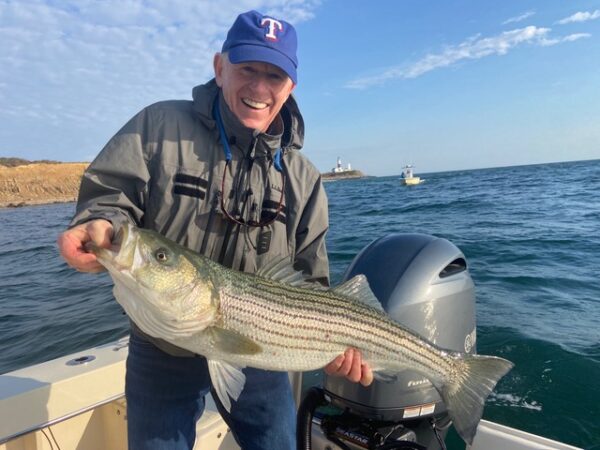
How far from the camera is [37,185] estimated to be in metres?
89.8

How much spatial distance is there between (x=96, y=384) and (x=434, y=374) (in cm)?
332

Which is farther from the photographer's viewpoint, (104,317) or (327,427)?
(104,317)

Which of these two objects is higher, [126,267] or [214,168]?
[214,168]

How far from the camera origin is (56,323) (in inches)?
446

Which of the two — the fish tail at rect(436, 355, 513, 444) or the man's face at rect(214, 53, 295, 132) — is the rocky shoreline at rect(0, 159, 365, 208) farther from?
the fish tail at rect(436, 355, 513, 444)

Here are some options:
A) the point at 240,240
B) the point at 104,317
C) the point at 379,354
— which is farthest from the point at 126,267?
the point at 104,317

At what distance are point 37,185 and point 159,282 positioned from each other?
102513 mm

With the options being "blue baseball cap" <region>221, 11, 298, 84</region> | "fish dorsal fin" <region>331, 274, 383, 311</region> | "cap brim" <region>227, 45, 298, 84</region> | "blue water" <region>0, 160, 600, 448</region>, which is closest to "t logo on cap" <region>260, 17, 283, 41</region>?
"blue baseball cap" <region>221, 11, 298, 84</region>

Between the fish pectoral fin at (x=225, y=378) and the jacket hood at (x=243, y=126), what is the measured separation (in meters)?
1.58

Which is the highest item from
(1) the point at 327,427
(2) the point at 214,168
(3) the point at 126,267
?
(2) the point at 214,168

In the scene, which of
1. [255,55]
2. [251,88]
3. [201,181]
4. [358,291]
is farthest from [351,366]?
[255,55]

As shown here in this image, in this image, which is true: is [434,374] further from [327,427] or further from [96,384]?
[96,384]

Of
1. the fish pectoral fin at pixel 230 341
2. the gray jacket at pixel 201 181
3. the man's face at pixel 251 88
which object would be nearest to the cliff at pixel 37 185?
the gray jacket at pixel 201 181

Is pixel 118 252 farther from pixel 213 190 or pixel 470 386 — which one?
pixel 470 386
